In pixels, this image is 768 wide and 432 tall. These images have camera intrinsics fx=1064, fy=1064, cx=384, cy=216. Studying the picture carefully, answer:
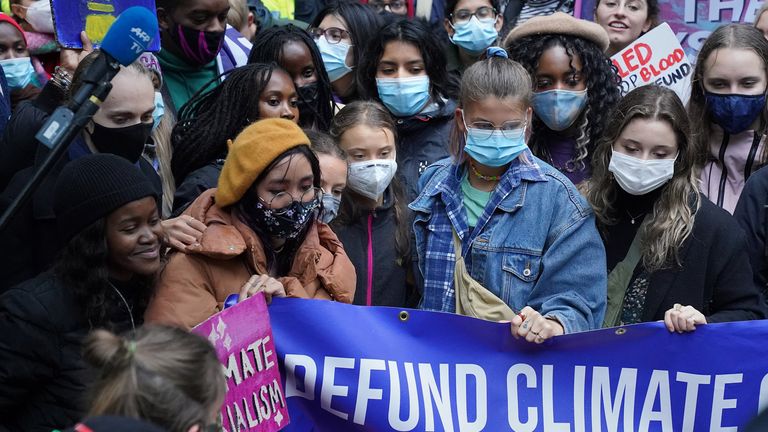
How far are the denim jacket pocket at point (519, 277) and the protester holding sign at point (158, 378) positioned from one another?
1.71m

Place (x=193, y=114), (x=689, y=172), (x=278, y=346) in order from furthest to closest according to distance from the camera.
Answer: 1. (x=193, y=114)
2. (x=689, y=172)
3. (x=278, y=346)

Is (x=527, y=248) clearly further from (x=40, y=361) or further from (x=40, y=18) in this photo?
(x=40, y=18)

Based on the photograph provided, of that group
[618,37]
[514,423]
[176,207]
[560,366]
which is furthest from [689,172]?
[618,37]

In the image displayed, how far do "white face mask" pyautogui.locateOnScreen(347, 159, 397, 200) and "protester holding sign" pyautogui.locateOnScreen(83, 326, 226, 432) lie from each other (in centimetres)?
207

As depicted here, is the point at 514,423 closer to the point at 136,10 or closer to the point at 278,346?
the point at 278,346

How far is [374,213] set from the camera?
15.8ft

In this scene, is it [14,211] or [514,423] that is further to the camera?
[514,423]

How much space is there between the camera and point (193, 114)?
17.5ft

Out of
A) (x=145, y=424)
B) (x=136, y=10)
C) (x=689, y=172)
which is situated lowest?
(x=689, y=172)

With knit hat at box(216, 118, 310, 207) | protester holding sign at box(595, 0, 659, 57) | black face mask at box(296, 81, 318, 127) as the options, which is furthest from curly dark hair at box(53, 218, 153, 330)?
protester holding sign at box(595, 0, 659, 57)

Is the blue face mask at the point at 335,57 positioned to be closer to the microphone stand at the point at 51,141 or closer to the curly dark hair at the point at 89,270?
the curly dark hair at the point at 89,270

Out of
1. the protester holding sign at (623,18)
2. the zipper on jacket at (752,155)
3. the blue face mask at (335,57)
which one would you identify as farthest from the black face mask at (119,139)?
the protester holding sign at (623,18)

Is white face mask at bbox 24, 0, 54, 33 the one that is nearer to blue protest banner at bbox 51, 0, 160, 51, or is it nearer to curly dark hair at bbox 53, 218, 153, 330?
blue protest banner at bbox 51, 0, 160, 51

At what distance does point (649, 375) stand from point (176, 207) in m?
2.22
